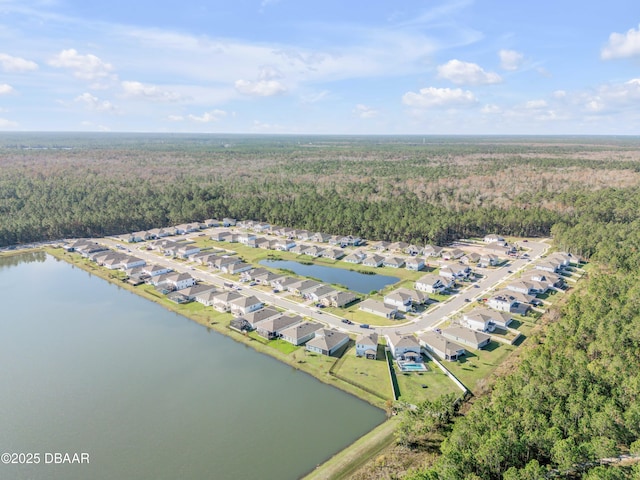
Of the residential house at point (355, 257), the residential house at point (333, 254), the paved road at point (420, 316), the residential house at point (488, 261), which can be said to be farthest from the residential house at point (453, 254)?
the residential house at point (333, 254)

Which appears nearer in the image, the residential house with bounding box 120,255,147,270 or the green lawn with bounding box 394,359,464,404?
the green lawn with bounding box 394,359,464,404

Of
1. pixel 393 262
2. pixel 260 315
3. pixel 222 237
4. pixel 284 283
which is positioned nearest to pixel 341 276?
pixel 393 262

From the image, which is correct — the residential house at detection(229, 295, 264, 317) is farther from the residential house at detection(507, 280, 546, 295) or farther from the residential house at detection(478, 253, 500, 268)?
the residential house at detection(478, 253, 500, 268)

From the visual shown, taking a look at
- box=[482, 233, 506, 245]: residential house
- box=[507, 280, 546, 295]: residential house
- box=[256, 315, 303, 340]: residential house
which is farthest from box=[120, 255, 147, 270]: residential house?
box=[482, 233, 506, 245]: residential house

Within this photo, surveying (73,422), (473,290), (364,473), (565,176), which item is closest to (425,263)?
(473,290)

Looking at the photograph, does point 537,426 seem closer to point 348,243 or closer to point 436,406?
point 436,406

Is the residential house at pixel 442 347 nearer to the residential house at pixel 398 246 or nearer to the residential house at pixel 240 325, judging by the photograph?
the residential house at pixel 240 325

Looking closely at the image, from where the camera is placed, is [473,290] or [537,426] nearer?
[537,426]
